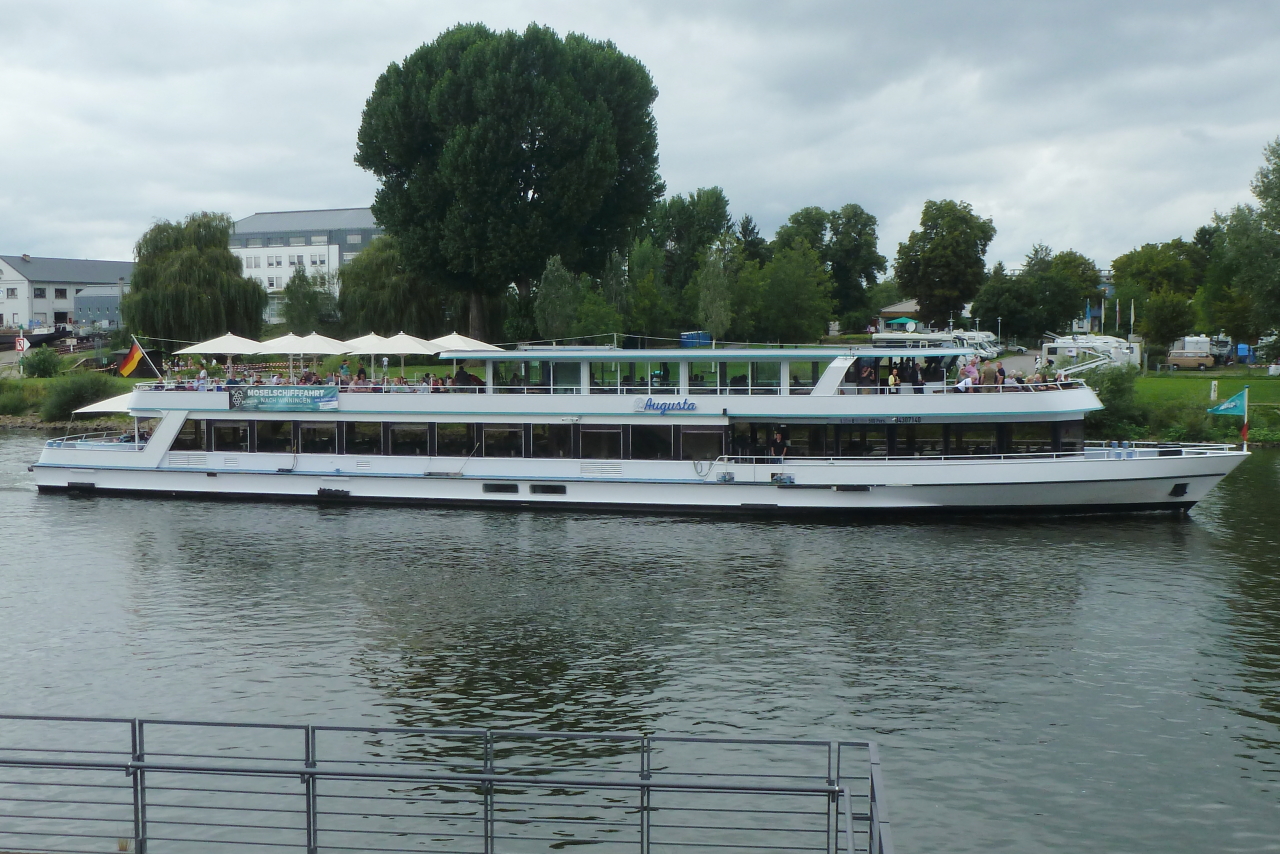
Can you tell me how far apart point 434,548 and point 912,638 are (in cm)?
1418

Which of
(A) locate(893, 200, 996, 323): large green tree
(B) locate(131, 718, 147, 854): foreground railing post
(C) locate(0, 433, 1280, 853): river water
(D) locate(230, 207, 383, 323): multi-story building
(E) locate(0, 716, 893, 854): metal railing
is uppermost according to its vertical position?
(D) locate(230, 207, 383, 323): multi-story building

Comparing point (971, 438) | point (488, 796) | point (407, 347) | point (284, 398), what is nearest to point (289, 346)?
point (284, 398)

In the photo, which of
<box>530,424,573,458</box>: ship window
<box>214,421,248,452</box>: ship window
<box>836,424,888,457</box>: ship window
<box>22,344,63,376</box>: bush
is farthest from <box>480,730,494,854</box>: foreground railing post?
<box>22,344,63,376</box>: bush

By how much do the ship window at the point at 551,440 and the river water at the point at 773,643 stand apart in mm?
4035

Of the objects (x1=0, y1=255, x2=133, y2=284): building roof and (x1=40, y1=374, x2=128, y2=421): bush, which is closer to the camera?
(x1=40, y1=374, x2=128, y2=421): bush

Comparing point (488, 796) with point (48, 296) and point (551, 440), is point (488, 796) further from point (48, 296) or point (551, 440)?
point (48, 296)

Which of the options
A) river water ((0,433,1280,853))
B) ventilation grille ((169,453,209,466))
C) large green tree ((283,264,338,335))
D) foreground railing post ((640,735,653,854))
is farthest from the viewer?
large green tree ((283,264,338,335))

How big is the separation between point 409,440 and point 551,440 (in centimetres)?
504

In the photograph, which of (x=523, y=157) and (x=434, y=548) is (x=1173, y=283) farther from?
(x=434, y=548)

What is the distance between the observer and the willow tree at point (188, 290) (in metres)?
72.9

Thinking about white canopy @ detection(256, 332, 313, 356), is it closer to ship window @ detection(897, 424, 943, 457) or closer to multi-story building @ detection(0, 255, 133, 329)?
ship window @ detection(897, 424, 943, 457)

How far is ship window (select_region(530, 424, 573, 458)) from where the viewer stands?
36.7 meters

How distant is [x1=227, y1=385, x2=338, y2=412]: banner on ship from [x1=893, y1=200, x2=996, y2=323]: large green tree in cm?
6763

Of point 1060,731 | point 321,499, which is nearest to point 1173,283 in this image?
point 321,499
